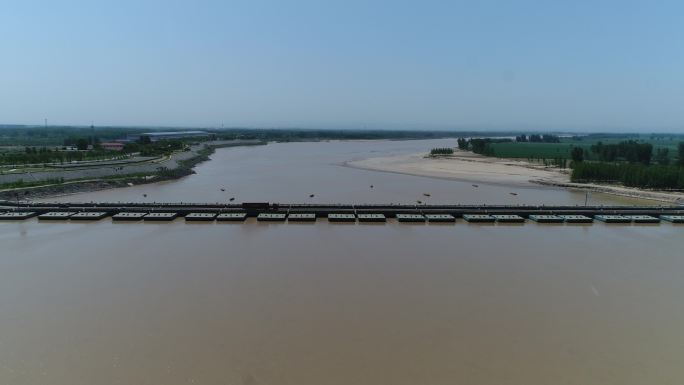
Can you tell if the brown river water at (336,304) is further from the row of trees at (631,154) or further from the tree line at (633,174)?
the row of trees at (631,154)

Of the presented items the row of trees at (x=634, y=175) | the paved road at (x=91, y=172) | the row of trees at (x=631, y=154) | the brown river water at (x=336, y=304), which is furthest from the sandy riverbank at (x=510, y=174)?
the paved road at (x=91, y=172)

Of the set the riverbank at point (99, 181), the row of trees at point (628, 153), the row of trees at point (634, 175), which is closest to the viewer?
the riverbank at point (99, 181)

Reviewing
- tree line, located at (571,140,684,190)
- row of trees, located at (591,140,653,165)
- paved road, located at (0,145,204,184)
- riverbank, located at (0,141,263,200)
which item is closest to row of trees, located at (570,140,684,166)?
row of trees, located at (591,140,653,165)

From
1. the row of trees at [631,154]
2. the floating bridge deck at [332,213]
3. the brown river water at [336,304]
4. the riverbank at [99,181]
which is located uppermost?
the row of trees at [631,154]

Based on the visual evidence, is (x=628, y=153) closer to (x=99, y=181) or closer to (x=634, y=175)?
(x=634, y=175)

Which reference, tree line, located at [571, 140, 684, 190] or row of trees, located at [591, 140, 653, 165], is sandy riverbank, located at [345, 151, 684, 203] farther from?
row of trees, located at [591, 140, 653, 165]

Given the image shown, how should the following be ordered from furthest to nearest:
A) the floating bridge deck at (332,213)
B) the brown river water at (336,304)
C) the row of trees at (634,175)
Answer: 1. the row of trees at (634,175)
2. the floating bridge deck at (332,213)
3. the brown river water at (336,304)
